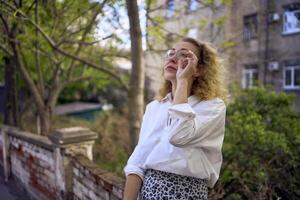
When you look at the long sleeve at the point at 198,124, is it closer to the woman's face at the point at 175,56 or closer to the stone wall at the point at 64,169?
the woman's face at the point at 175,56

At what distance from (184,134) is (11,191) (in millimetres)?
4502

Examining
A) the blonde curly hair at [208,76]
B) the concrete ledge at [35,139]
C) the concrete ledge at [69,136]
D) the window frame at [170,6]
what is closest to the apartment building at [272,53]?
the window frame at [170,6]

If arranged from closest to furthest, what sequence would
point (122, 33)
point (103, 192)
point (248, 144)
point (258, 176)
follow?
point (103, 192), point (258, 176), point (248, 144), point (122, 33)

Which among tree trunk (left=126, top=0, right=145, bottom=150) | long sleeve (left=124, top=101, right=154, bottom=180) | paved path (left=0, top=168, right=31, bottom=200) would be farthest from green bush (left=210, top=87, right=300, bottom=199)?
paved path (left=0, top=168, right=31, bottom=200)

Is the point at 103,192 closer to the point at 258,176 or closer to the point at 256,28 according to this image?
the point at 258,176

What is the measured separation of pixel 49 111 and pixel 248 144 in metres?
4.18

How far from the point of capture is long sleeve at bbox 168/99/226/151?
1.64 meters

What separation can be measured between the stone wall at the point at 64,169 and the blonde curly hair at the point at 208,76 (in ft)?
4.10

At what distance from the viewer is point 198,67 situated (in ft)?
6.48

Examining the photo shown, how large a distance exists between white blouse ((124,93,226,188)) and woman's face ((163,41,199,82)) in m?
0.20

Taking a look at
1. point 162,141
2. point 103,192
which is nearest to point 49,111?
point 103,192

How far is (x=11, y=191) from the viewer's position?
515 cm

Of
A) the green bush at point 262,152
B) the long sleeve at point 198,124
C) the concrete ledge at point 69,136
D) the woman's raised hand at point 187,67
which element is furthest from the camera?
the concrete ledge at point 69,136

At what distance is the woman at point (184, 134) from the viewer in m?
1.70
